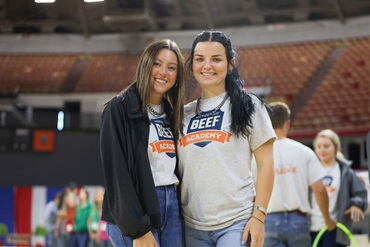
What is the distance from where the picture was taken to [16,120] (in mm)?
17531

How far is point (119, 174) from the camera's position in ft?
9.14

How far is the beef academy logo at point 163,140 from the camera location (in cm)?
292

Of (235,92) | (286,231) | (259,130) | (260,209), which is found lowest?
(286,231)

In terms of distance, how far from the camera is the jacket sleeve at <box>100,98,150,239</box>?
275cm

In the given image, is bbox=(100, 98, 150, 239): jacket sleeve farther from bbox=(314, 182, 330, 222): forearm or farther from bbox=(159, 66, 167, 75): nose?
bbox=(314, 182, 330, 222): forearm

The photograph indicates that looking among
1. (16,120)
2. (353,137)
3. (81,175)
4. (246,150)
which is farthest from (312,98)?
(246,150)

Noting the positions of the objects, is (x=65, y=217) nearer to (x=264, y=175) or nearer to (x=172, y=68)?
(x=172, y=68)

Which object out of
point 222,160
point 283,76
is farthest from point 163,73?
point 283,76

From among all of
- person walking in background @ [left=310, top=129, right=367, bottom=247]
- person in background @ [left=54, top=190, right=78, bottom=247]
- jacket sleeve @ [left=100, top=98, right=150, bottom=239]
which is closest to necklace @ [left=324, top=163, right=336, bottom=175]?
Result: person walking in background @ [left=310, top=129, right=367, bottom=247]

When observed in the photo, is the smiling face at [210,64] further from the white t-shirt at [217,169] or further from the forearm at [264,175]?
the forearm at [264,175]

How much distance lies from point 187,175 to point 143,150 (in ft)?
0.80

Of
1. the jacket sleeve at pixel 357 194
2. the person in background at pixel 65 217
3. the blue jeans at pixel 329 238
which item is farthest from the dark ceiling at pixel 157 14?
the blue jeans at pixel 329 238

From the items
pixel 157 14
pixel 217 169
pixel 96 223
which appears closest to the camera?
pixel 217 169

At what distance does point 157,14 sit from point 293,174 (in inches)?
674
